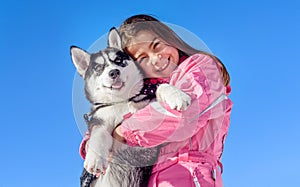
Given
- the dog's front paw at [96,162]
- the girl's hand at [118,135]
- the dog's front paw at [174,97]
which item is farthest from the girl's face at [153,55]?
the dog's front paw at [96,162]

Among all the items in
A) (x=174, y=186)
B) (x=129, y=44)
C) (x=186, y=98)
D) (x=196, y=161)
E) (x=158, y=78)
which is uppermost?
(x=129, y=44)

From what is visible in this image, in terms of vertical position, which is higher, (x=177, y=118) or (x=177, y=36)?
(x=177, y=36)

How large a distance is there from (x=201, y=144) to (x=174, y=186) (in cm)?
36

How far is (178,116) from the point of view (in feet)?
8.36

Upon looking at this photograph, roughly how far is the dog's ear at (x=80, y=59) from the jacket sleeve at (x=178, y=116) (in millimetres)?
596

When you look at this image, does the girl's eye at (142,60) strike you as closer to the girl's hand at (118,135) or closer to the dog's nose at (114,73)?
the dog's nose at (114,73)

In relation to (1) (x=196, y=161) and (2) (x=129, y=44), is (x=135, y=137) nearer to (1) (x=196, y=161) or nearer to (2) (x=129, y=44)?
(1) (x=196, y=161)

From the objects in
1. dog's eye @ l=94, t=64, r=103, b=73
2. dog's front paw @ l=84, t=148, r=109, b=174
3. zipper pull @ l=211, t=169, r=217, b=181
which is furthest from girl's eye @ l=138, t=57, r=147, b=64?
zipper pull @ l=211, t=169, r=217, b=181

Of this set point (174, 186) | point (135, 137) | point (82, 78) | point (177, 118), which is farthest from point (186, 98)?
point (82, 78)

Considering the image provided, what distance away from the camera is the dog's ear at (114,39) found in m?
3.02

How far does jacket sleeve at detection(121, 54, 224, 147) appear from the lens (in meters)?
2.57

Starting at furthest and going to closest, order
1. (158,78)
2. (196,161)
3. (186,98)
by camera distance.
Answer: (158,78), (196,161), (186,98)

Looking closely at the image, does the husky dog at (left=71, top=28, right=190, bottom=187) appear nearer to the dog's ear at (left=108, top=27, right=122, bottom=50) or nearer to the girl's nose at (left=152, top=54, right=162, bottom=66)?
the dog's ear at (left=108, top=27, right=122, bottom=50)

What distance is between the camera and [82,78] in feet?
9.93
